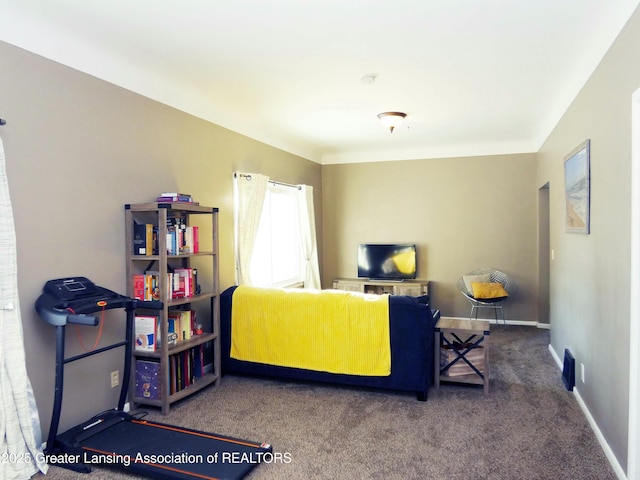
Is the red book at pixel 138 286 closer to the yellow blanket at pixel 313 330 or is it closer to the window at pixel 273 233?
the yellow blanket at pixel 313 330

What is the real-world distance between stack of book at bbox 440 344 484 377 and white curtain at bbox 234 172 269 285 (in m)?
2.25

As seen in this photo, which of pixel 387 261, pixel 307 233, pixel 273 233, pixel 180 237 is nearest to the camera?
pixel 180 237

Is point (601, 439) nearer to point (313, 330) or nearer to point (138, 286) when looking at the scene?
point (313, 330)

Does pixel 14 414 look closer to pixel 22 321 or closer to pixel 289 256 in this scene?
pixel 22 321

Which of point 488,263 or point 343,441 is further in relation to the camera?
point 488,263

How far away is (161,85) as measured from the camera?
3.74m

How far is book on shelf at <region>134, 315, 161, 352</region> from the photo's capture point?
3.36 metres

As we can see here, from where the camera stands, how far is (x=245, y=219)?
495 cm

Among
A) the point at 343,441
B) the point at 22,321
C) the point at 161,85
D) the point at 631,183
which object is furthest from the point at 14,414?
the point at 631,183

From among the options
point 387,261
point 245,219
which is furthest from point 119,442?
point 387,261

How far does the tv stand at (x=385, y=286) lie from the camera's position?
21.4ft

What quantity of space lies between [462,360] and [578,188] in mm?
1656

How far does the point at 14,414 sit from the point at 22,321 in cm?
53

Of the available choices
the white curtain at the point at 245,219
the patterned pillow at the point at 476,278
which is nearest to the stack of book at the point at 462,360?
the white curtain at the point at 245,219
